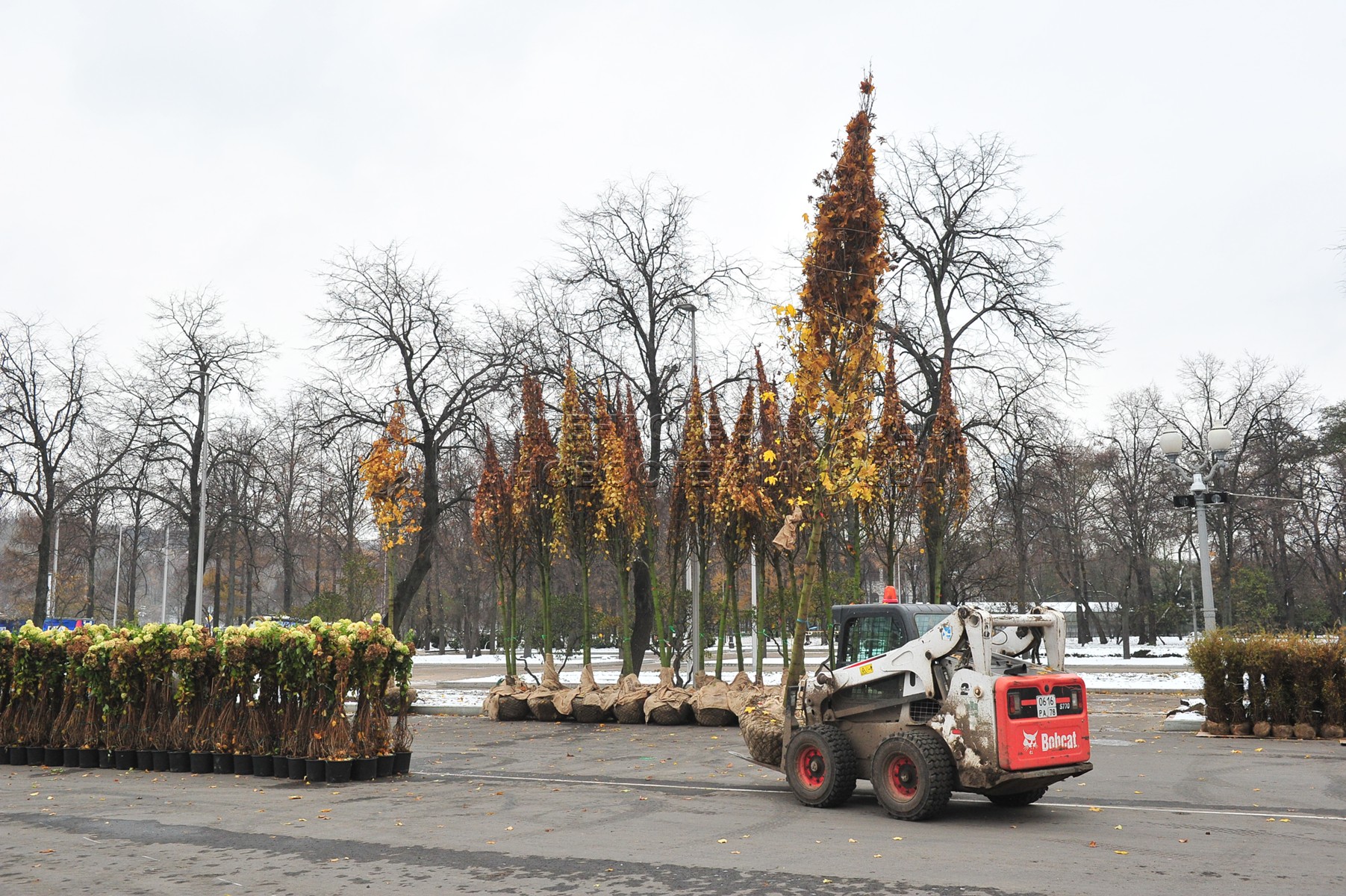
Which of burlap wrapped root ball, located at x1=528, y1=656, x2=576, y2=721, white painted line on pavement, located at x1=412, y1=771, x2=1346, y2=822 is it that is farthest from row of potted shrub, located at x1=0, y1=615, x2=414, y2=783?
burlap wrapped root ball, located at x1=528, y1=656, x2=576, y2=721

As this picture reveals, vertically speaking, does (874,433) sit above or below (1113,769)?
above

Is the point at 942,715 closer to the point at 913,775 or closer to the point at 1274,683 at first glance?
the point at 913,775

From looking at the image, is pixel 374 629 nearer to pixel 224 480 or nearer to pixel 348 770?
pixel 348 770

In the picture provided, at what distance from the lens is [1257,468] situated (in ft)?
144

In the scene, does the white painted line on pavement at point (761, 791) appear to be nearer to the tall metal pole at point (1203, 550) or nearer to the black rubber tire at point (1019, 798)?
the black rubber tire at point (1019, 798)

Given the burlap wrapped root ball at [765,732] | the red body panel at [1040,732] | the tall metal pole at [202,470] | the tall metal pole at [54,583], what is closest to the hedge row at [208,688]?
the burlap wrapped root ball at [765,732]

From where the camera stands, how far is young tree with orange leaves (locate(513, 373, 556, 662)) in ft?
75.0

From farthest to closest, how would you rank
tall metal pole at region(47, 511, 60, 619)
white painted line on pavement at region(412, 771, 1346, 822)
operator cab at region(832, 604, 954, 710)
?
tall metal pole at region(47, 511, 60, 619)
operator cab at region(832, 604, 954, 710)
white painted line on pavement at region(412, 771, 1346, 822)

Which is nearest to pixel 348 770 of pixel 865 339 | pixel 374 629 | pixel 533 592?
pixel 374 629

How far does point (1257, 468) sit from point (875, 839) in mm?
41882

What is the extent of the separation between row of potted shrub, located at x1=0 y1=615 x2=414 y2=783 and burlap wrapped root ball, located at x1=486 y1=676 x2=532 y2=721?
8531mm

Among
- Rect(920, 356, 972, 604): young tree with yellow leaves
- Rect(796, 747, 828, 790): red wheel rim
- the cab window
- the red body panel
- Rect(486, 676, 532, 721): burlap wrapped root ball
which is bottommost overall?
Rect(486, 676, 532, 721): burlap wrapped root ball

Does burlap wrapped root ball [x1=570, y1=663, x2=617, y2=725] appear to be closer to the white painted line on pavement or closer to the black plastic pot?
the white painted line on pavement

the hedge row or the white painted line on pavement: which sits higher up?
the hedge row
